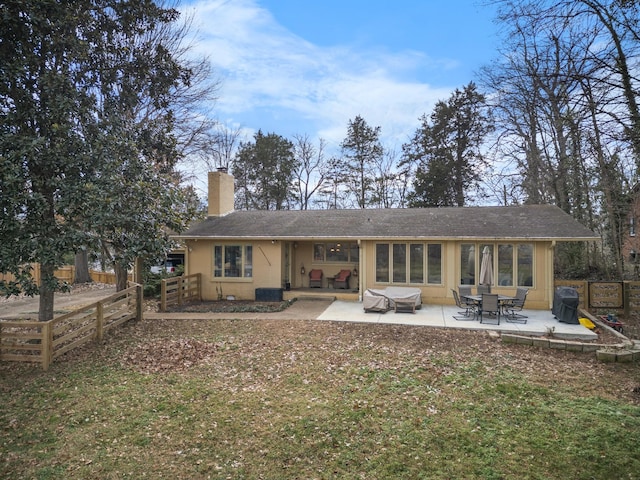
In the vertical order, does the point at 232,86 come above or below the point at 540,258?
above

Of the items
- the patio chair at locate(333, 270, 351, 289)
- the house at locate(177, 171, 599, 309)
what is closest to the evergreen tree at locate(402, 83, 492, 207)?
the house at locate(177, 171, 599, 309)

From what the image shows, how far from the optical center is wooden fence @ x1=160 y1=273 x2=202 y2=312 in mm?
13164

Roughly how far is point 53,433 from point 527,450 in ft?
19.8

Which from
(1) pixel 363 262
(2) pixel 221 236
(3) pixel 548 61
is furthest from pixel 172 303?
(3) pixel 548 61

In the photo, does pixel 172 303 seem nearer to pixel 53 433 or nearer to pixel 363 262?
pixel 363 262

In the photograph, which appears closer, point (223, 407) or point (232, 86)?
point (223, 407)

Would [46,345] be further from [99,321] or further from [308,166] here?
[308,166]

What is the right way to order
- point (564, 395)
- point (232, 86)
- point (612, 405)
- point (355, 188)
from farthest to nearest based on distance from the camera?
point (355, 188) < point (232, 86) < point (564, 395) < point (612, 405)

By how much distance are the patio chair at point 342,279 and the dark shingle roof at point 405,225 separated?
2.10m

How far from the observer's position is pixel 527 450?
168 inches

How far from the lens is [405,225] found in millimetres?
14680

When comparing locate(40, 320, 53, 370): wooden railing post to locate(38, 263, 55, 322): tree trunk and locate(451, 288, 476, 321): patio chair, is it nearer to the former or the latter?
locate(38, 263, 55, 322): tree trunk

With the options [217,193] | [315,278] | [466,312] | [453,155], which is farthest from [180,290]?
[453,155]

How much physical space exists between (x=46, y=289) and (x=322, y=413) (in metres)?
7.18
